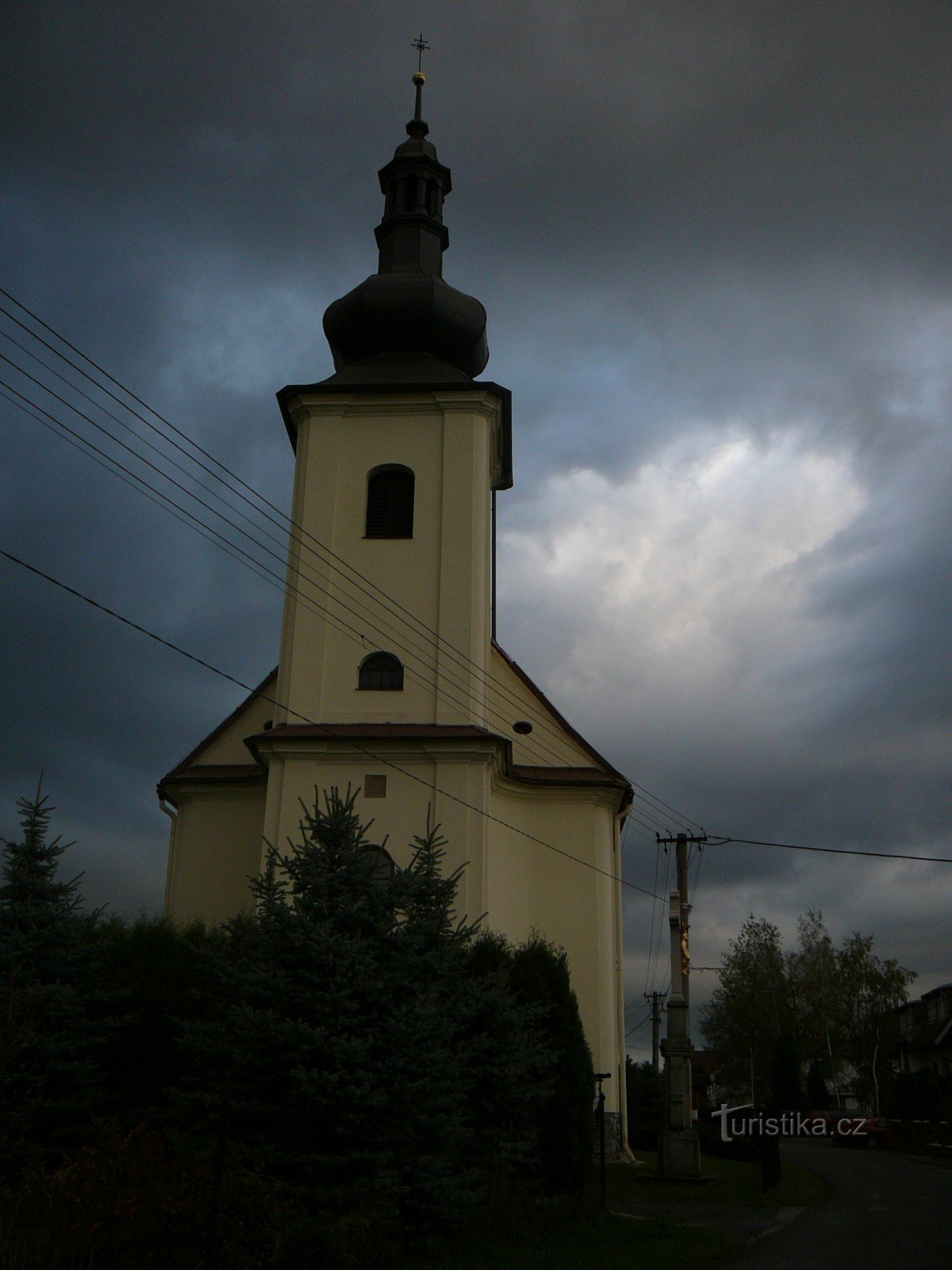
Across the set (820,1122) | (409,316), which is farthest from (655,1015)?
(409,316)

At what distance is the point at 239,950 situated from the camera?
1252cm

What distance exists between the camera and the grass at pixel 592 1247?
11.4 meters

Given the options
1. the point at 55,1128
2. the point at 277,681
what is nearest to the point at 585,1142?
the point at 55,1128

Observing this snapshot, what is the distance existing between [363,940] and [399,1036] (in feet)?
3.77

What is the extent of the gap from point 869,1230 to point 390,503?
49.5ft

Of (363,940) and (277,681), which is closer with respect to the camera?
(363,940)

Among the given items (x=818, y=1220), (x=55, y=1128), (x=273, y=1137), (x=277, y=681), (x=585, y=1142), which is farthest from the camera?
(x=277, y=681)

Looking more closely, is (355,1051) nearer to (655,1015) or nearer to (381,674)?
(381,674)

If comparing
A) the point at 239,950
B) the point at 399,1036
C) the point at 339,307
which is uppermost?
the point at 339,307

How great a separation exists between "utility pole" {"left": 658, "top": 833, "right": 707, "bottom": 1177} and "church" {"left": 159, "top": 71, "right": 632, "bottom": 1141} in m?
1.37

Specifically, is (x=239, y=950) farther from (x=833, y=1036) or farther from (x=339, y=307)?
(x=833, y=1036)
